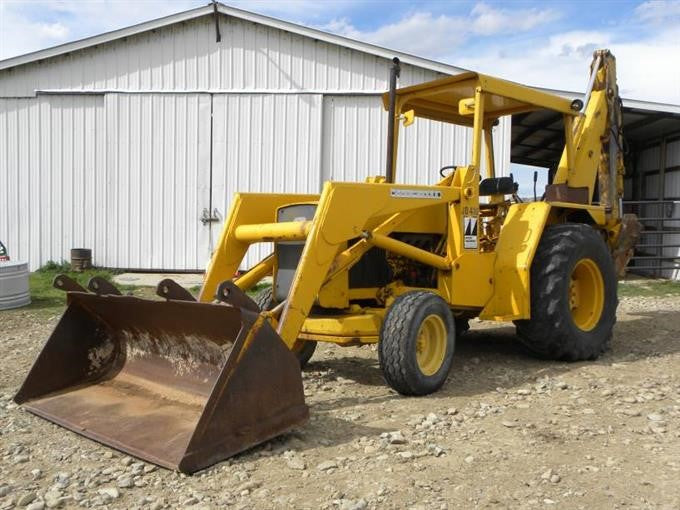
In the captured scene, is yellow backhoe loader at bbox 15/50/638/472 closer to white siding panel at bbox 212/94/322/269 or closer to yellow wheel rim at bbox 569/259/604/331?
yellow wheel rim at bbox 569/259/604/331

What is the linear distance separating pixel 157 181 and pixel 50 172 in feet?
6.71

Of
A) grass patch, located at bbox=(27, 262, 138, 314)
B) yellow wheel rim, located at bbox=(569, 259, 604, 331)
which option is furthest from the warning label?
grass patch, located at bbox=(27, 262, 138, 314)

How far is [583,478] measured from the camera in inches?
135

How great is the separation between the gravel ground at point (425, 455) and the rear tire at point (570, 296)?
38 cm

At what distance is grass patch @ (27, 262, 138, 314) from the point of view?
953 cm

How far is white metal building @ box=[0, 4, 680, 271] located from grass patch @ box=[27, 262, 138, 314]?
0.87 feet

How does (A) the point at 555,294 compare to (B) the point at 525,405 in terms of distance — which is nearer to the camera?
(B) the point at 525,405

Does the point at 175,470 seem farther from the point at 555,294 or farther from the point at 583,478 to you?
the point at 555,294

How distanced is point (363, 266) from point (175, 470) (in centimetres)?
254

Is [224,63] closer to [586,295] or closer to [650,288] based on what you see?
[586,295]

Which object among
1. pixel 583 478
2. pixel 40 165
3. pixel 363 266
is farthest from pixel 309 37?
pixel 583 478

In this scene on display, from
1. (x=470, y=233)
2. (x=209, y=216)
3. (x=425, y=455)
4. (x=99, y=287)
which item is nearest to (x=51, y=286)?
(x=209, y=216)

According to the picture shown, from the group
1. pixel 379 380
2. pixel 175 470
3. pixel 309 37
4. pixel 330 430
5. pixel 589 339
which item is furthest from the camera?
pixel 309 37

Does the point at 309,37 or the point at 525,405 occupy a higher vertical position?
the point at 309,37
